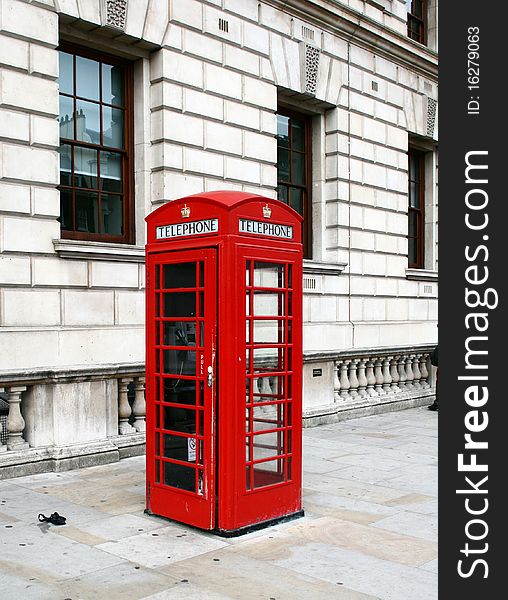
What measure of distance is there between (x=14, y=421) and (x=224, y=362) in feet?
10.7

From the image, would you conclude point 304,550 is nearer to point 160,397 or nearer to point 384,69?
point 160,397

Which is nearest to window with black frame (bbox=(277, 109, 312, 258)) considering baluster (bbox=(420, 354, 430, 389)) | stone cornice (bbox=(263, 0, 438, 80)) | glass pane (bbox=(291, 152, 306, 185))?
glass pane (bbox=(291, 152, 306, 185))

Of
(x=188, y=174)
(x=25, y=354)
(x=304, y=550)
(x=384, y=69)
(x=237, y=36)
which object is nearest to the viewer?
(x=304, y=550)

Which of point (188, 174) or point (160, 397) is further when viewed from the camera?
point (188, 174)

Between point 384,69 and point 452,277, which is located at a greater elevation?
point 384,69

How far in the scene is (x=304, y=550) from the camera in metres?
5.74

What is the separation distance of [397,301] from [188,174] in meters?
6.38

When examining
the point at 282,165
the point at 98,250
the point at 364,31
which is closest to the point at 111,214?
the point at 98,250

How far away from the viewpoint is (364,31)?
1423 centimetres

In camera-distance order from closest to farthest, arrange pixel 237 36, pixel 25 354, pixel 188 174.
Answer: pixel 25 354 → pixel 188 174 → pixel 237 36

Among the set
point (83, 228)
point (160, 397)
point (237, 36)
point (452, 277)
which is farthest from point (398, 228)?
point (452, 277)

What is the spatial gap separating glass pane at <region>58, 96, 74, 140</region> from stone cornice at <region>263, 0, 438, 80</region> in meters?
4.10

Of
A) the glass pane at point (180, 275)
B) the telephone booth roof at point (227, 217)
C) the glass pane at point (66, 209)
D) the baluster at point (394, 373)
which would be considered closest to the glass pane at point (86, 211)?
the glass pane at point (66, 209)

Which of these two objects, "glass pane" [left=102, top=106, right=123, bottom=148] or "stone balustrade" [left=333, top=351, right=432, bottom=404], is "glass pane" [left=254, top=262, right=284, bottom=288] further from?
"stone balustrade" [left=333, top=351, right=432, bottom=404]
